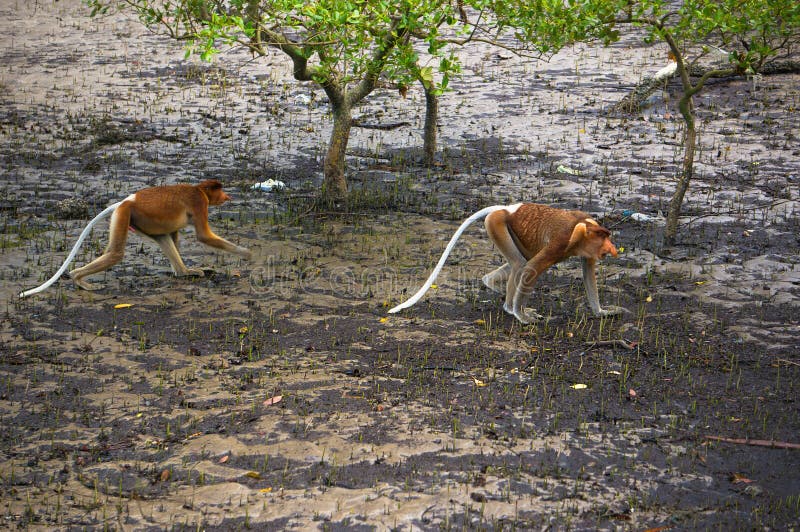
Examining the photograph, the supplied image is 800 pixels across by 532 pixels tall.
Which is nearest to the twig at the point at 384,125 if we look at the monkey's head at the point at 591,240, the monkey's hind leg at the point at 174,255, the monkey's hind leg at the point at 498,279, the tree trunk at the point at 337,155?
the tree trunk at the point at 337,155

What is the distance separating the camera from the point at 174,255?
8695 mm

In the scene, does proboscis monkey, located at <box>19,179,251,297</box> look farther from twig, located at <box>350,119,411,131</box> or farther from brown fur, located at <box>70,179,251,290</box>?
twig, located at <box>350,119,411,131</box>

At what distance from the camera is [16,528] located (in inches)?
188

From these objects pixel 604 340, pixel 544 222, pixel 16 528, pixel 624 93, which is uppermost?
pixel 624 93

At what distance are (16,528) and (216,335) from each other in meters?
2.92

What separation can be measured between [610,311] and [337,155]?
4.43 meters

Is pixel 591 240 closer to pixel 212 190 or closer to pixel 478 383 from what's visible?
pixel 478 383

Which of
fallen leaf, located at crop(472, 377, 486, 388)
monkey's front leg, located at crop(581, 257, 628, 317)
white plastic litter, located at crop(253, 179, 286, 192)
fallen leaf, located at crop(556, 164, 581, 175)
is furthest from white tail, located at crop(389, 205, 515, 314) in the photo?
fallen leaf, located at crop(556, 164, 581, 175)

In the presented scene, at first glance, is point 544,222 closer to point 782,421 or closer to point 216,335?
point 782,421

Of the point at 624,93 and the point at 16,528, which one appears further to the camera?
the point at 624,93

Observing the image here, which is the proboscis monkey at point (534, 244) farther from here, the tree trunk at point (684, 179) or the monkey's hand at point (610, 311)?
the tree trunk at point (684, 179)

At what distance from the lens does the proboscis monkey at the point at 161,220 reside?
8.22 m

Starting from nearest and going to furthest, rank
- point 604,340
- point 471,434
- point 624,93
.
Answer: point 471,434
point 604,340
point 624,93

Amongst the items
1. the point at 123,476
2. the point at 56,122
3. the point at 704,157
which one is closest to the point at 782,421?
the point at 123,476
